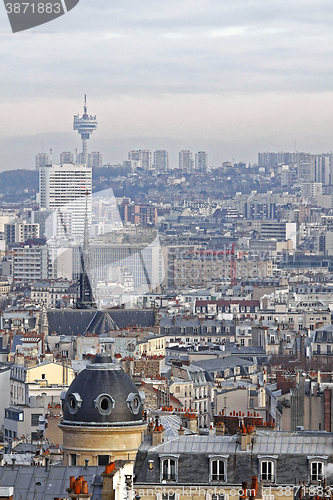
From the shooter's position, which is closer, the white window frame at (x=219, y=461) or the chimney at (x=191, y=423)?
the white window frame at (x=219, y=461)

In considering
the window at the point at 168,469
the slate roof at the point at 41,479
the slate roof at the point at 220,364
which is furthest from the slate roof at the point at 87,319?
the slate roof at the point at 41,479

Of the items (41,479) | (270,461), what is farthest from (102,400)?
(41,479)

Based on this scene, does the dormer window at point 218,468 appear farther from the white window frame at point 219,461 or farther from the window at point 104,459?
the window at point 104,459

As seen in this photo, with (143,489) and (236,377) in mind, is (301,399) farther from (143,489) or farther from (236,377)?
(236,377)

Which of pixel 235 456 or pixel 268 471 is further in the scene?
pixel 235 456

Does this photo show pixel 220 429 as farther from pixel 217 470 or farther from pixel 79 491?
pixel 79 491
